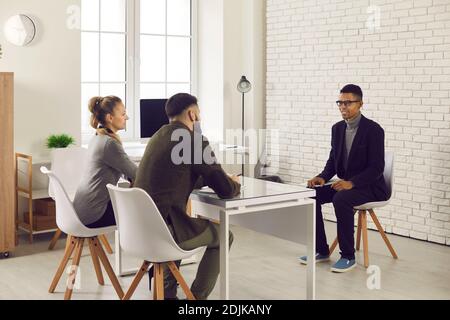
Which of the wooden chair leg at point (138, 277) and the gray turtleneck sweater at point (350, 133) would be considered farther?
the gray turtleneck sweater at point (350, 133)

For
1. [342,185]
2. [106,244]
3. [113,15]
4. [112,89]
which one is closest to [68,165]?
[106,244]

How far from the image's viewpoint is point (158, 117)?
640 centimetres

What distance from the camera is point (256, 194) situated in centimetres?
403

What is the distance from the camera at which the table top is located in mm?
3883

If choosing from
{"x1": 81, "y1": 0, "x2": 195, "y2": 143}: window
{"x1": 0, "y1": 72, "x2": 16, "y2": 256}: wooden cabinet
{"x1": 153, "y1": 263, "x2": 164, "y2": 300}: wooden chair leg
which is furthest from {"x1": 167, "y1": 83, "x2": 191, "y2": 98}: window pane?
{"x1": 153, "y1": 263, "x2": 164, "y2": 300}: wooden chair leg

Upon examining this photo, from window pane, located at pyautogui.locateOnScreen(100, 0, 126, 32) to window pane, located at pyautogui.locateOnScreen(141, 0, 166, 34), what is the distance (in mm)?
264

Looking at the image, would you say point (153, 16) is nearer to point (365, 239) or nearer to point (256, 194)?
point (365, 239)

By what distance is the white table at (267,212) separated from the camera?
12.8ft

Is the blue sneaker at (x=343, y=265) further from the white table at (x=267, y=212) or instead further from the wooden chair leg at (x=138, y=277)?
the wooden chair leg at (x=138, y=277)

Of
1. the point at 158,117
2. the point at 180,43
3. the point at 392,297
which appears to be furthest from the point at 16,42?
the point at 392,297

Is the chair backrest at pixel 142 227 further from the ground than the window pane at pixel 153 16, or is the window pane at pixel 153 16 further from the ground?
the window pane at pixel 153 16

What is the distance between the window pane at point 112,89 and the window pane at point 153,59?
27cm

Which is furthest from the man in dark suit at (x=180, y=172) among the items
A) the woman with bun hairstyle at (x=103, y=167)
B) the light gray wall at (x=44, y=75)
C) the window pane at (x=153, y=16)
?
the window pane at (x=153, y=16)

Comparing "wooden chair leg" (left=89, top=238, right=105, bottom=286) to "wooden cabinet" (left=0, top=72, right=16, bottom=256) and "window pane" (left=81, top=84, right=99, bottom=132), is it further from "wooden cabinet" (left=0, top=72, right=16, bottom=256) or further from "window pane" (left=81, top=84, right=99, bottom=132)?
"window pane" (left=81, top=84, right=99, bottom=132)
